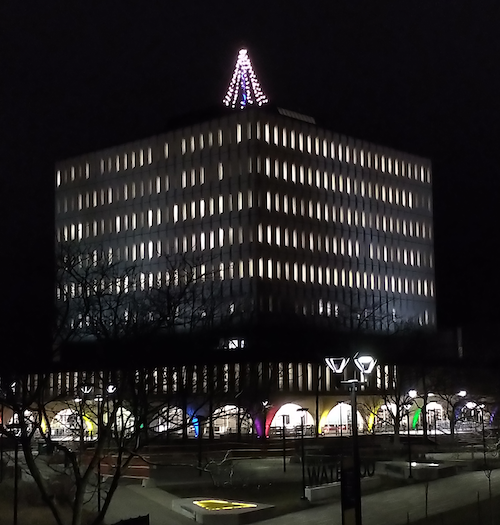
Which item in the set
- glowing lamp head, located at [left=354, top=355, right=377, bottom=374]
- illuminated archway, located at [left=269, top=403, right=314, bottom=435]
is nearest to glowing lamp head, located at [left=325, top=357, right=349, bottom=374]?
glowing lamp head, located at [left=354, top=355, right=377, bottom=374]

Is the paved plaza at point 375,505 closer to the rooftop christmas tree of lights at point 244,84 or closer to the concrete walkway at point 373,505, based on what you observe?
the concrete walkway at point 373,505

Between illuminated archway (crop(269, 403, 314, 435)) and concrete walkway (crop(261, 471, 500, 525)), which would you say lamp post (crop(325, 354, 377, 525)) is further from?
illuminated archway (crop(269, 403, 314, 435))

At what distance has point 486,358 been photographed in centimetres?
11338

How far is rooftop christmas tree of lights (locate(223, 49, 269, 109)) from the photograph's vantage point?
5157 inches

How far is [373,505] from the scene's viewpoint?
41.2 m

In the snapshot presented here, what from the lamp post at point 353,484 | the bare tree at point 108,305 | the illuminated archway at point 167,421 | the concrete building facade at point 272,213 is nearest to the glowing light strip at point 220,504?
the illuminated archway at point 167,421

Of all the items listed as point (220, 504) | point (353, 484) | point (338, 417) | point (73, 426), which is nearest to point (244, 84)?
point (338, 417)

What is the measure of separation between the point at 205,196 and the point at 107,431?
10238 centimetres

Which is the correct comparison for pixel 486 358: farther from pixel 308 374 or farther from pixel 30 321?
pixel 30 321

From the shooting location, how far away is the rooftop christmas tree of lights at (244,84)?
131000 mm

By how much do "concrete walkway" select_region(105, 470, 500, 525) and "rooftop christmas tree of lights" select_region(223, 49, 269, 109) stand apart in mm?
89094

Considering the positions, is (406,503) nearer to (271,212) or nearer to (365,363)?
(365,363)

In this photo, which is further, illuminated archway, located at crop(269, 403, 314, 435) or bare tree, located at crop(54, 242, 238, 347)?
illuminated archway, located at crop(269, 403, 314, 435)

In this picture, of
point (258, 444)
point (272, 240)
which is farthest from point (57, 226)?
point (258, 444)
